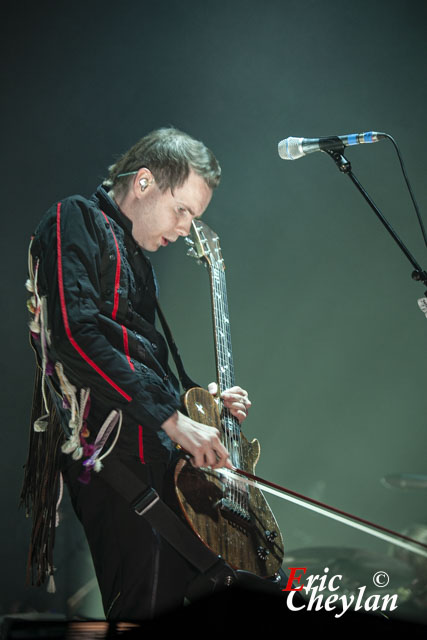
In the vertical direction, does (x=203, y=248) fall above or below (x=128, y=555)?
above

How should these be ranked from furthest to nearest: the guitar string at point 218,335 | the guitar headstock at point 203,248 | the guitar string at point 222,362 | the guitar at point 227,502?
1. the guitar headstock at point 203,248
2. the guitar string at point 218,335
3. the guitar string at point 222,362
4. the guitar at point 227,502

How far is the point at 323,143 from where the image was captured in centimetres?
188

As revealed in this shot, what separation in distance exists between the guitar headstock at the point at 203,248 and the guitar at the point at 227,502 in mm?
358

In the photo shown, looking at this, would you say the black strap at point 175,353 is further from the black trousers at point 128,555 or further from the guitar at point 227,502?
the black trousers at point 128,555

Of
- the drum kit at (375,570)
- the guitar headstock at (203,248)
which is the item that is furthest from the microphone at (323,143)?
the drum kit at (375,570)

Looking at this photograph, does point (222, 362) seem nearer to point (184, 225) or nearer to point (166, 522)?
point (184, 225)

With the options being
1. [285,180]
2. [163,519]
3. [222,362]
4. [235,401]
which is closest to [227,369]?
[222,362]

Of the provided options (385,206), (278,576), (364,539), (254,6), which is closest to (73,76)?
(254,6)

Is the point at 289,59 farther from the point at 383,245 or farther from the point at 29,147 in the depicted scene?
the point at 29,147

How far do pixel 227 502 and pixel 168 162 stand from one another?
1.06m

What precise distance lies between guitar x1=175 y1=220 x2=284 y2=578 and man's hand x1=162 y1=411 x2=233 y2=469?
6 cm

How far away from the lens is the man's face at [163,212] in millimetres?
1795

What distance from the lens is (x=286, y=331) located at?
2541mm

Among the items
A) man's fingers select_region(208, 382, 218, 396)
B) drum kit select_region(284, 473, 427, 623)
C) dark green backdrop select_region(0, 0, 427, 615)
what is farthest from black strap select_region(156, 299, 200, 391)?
drum kit select_region(284, 473, 427, 623)
